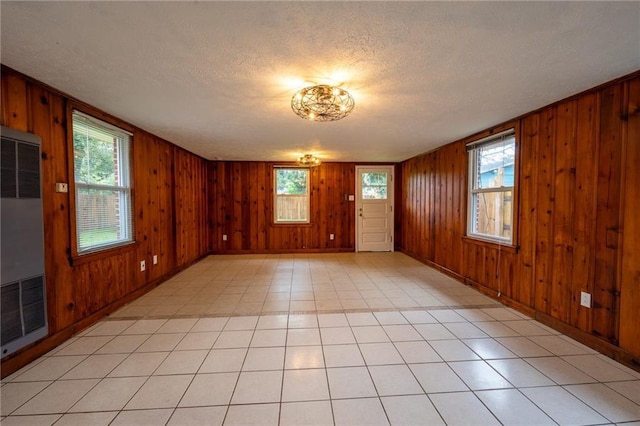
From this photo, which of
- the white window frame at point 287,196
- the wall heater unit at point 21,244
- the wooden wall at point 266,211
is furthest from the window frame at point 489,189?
the wall heater unit at point 21,244

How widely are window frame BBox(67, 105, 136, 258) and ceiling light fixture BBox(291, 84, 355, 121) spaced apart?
6.73 ft

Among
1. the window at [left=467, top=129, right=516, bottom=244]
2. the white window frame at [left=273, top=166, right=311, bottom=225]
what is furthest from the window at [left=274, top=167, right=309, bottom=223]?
the window at [left=467, top=129, right=516, bottom=244]

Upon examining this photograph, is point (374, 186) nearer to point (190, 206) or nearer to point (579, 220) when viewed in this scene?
point (190, 206)

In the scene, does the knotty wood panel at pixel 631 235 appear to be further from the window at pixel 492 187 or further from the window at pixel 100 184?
the window at pixel 100 184

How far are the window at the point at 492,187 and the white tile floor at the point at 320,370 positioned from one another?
1.04m

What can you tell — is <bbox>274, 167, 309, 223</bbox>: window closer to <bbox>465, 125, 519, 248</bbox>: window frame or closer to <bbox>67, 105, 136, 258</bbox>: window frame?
<bbox>67, 105, 136, 258</bbox>: window frame

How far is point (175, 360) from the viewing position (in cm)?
206

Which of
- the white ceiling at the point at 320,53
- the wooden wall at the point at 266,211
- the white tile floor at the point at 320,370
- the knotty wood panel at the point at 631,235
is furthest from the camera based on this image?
the wooden wall at the point at 266,211

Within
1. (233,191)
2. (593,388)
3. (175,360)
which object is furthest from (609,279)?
(233,191)

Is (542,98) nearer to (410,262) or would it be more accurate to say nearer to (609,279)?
(609,279)

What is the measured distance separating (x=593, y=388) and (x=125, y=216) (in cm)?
450

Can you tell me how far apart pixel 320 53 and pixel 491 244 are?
3.05 metres

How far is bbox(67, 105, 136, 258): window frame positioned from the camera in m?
2.43

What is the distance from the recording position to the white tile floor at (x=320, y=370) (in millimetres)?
1548
